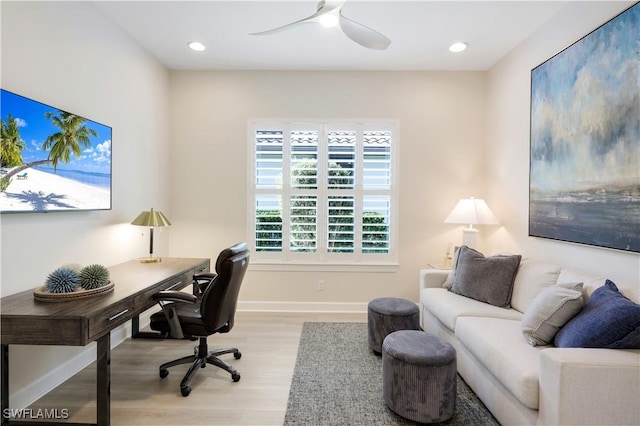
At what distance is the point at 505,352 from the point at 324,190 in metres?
2.52

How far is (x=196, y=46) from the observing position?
3.28 meters

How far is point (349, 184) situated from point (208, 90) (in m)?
Answer: 2.05

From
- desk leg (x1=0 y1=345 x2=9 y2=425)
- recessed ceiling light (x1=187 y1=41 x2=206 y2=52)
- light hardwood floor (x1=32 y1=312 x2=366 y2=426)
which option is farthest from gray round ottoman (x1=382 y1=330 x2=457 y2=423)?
recessed ceiling light (x1=187 y1=41 x2=206 y2=52)

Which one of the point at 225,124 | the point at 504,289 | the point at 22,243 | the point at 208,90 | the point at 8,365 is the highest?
the point at 208,90

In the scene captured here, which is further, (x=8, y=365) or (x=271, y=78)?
(x=271, y=78)

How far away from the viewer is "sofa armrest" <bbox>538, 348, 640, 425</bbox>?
1.45 m

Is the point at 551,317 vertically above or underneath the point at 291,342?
above

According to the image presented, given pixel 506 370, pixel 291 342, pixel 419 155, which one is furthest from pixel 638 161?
pixel 291 342

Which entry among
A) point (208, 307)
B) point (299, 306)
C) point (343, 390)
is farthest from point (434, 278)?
point (208, 307)

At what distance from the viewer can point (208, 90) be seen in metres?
3.89

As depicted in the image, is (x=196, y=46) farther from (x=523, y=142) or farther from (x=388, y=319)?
(x=523, y=142)

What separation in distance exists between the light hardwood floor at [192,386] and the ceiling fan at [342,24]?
2.47 m

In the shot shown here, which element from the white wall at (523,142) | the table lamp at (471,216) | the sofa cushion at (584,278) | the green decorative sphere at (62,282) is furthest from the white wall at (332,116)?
the green decorative sphere at (62,282)

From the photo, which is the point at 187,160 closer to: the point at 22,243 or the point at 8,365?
the point at 22,243
